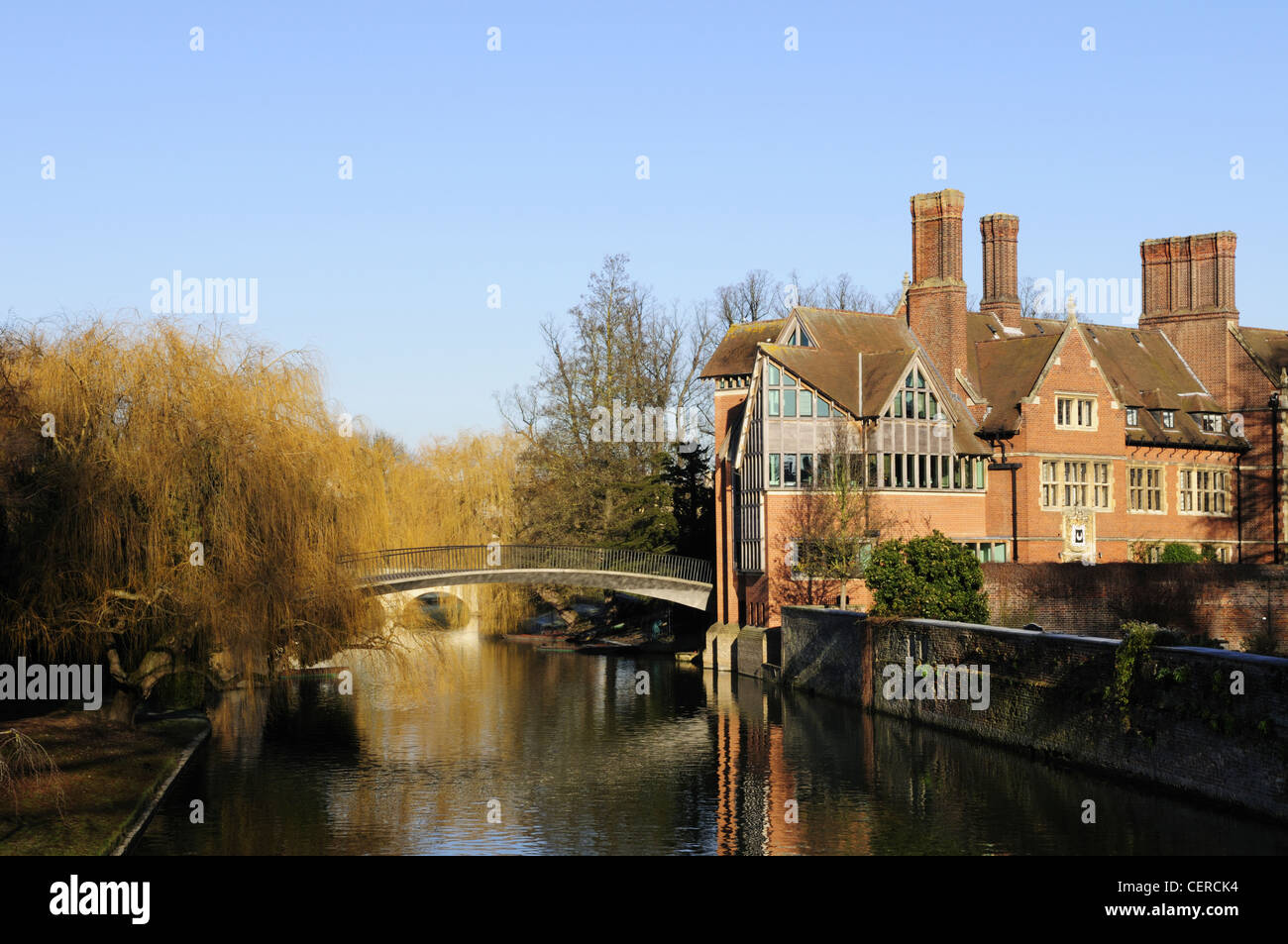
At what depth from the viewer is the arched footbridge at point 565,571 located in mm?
44062

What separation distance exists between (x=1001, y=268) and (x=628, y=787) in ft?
117

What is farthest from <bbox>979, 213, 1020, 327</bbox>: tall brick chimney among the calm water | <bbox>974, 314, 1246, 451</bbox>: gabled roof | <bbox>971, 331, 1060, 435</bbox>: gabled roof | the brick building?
the calm water

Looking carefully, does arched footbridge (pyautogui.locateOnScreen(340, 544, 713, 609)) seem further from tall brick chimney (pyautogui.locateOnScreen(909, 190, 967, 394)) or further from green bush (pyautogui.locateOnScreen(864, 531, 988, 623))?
green bush (pyautogui.locateOnScreen(864, 531, 988, 623))

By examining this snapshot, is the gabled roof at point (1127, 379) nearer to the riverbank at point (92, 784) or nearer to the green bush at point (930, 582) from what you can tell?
the green bush at point (930, 582)

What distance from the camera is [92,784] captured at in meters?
20.9

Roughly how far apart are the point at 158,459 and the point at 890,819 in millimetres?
14542

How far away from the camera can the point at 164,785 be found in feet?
75.0

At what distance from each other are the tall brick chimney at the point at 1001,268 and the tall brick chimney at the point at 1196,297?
5530 mm

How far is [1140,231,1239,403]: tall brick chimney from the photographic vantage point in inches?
2074

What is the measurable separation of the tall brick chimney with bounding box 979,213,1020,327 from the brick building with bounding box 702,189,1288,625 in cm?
8

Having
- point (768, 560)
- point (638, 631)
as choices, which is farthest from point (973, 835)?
point (638, 631)

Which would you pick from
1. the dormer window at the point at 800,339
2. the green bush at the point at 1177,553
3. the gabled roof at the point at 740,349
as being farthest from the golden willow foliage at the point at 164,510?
the green bush at the point at 1177,553

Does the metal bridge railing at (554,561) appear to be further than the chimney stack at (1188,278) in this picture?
No
